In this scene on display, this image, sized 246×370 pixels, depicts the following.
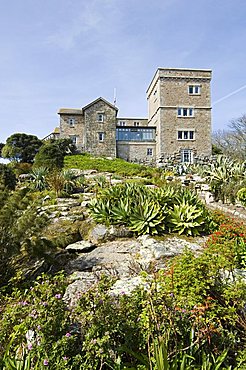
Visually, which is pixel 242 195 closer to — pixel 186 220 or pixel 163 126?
pixel 186 220

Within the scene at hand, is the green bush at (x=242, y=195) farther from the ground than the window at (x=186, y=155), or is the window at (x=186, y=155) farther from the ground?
the window at (x=186, y=155)

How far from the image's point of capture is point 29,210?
4.88 meters

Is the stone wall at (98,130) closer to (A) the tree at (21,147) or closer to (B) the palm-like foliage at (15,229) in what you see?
(A) the tree at (21,147)

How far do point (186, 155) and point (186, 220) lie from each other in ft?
90.9

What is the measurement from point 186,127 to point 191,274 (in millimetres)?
31956

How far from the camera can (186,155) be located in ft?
110

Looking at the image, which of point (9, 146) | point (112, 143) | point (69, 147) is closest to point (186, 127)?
point (112, 143)

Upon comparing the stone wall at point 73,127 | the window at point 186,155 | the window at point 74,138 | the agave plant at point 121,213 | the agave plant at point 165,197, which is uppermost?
the stone wall at point 73,127

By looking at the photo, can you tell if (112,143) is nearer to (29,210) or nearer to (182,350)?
(29,210)

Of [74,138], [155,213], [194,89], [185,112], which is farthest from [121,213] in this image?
[74,138]

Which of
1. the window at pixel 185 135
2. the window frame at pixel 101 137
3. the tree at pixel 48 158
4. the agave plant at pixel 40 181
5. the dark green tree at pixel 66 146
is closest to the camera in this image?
the agave plant at pixel 40 181

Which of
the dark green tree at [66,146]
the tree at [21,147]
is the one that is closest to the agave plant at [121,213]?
the tree at [21,147]

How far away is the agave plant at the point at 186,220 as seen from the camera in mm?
6633

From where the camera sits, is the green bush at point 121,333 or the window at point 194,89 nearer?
the green bush at point 121,333
